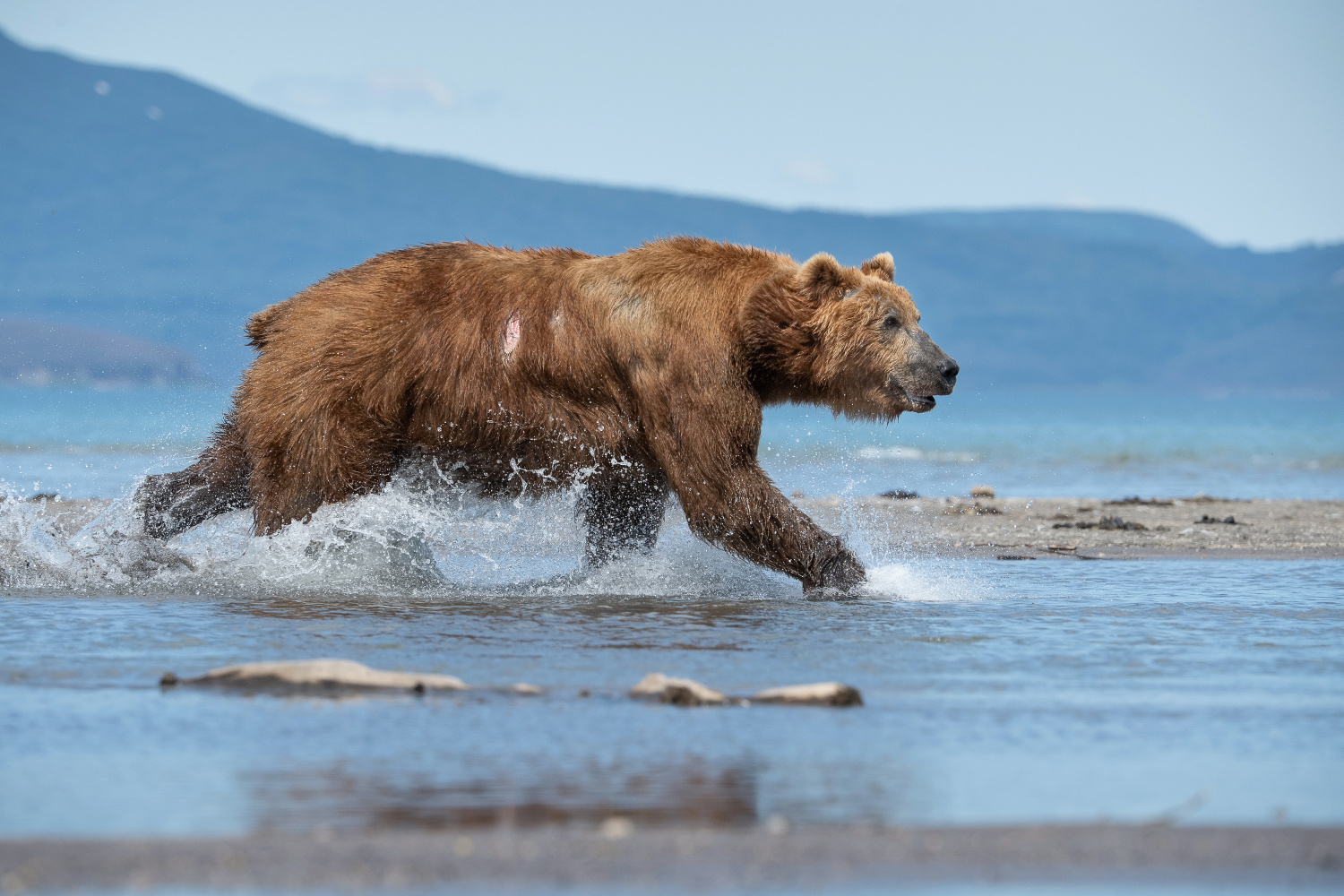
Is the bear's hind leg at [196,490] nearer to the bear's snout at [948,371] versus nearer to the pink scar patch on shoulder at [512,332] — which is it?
the pink scar patch on shoulder at [512,332]

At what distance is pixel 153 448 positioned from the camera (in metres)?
28.4

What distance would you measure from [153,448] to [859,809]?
26910 millimetres

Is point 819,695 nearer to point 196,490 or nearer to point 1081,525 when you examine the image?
point 196,490

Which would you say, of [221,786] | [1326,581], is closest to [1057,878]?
[221,786]

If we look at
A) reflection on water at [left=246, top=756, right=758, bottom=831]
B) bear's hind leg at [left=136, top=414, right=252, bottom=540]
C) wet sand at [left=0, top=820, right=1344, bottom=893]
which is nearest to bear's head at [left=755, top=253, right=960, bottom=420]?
bear's hind leg at [left=136, top=414, right=252, bottom=540]

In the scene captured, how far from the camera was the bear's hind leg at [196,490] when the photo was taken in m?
7.75

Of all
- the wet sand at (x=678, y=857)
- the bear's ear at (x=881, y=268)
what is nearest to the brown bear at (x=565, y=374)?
the bear's ear at (x=881, y=268)

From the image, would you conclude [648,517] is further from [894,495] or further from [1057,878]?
[894,495]

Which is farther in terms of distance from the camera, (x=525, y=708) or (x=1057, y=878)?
(x=525, y=708)

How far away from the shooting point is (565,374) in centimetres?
728

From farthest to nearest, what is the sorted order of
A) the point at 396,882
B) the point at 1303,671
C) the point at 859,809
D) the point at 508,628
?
the point at 508,628, the point at 1303,671, the point at 859,809, the point at 396,882

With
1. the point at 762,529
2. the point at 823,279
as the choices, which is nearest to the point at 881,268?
the point at 823,279

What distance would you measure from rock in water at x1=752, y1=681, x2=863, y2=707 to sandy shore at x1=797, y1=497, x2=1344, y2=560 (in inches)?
201

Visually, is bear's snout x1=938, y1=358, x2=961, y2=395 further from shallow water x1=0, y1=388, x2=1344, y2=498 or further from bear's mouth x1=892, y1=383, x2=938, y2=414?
shallow water x1=0, y1=388, x2=1344, y2=498
